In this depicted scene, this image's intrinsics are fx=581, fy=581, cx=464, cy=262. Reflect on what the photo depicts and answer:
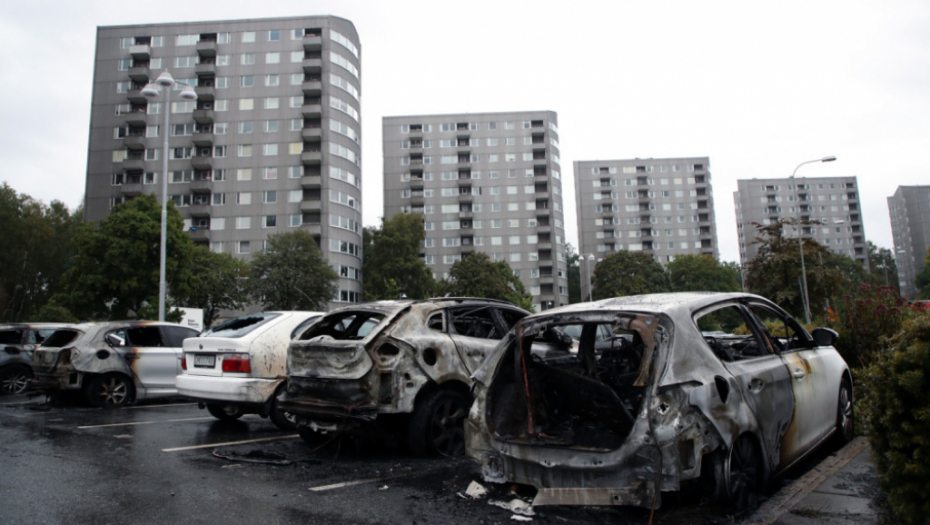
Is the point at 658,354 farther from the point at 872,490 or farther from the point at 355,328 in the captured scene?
the point at 355,328

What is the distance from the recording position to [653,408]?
3.55m

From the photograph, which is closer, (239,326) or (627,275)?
(239,326)

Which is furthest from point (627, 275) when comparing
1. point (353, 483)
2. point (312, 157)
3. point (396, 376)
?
point (353, 483)

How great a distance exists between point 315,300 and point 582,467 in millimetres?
47593

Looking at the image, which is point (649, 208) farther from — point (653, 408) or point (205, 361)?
point (653, 408)

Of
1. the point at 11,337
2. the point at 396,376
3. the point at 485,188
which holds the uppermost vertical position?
the point at 485,188

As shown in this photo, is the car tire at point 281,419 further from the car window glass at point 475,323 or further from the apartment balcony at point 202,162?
the apartment balcony at point 202,162

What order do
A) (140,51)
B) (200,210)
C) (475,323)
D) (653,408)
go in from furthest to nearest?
(140,51), (200,210), (475,323), (653,408)

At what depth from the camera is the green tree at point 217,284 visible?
150 feet

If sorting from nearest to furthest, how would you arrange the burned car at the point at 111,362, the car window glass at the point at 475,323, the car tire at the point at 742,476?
the car tire at the point at 742,476, the car window glass at the point at 475,323, the burned car at the point at 111,362

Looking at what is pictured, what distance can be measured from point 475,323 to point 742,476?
11.5 ft

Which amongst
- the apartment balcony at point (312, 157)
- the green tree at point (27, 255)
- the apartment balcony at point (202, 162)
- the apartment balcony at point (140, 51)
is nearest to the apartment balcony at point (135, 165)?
the apartment balcony at point (202, 162)

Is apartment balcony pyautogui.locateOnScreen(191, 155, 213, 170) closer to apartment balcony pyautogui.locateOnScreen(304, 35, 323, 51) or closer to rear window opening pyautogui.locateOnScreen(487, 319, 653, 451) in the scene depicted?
apartment balcony pyautogui.locateOnScreen(304, 35, 323, 51)

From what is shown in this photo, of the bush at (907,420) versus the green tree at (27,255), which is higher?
the green tree at (27,255)
